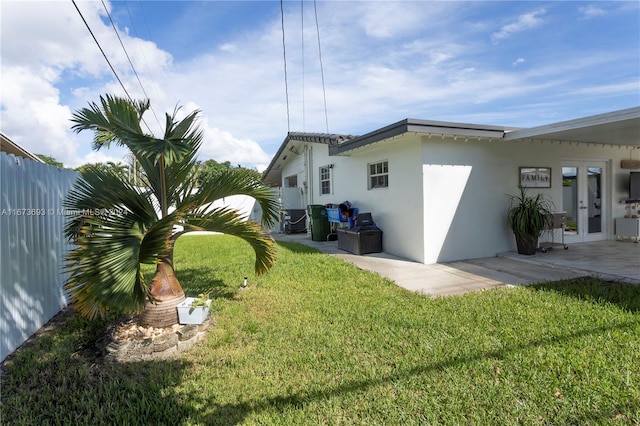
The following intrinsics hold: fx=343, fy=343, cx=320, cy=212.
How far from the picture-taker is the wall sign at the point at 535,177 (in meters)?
8.38

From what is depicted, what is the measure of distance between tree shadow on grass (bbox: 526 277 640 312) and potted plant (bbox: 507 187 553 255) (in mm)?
2046

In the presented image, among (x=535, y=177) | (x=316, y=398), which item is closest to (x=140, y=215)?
(x=316, y=398)

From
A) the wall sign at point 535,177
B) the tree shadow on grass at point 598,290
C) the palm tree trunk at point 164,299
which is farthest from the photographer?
the wall sign at point 535,177

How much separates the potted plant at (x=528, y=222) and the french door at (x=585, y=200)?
2.05 metres

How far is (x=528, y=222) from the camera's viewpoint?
760 centimetres

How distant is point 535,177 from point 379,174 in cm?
383

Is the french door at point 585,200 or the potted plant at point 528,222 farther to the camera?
the french door at point 585,200

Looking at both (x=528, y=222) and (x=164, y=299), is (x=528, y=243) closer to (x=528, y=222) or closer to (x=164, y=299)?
(x=528, y=222)

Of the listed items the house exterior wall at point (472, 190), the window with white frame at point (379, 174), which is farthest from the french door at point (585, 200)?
the window with white frame at point (379, 174)

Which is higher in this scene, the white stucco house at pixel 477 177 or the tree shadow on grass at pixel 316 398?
the white stucco house at pixel 477 177

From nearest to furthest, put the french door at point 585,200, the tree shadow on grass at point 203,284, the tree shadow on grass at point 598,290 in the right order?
the tree shadow on grass at point 598,290 < the tree shadow on grass at point 203,284 < the french door at point 585,200

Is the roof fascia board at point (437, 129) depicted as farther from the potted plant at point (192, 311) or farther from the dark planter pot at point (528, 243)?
the potted plant at point (192, 311)

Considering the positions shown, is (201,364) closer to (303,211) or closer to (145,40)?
(145,40)

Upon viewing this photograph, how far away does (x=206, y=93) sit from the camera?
37.1ft
